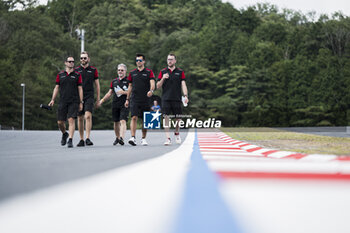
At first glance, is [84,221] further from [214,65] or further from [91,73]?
[214,65]

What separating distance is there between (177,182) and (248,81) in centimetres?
6256

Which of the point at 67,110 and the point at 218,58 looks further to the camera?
the point at 218,58

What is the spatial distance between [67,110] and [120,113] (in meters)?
1.44

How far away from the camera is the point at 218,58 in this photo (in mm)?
75938

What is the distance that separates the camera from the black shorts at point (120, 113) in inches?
440

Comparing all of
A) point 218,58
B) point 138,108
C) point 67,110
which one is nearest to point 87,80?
point 67,110

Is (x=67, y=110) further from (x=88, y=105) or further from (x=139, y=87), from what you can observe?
(x=139, y=87)

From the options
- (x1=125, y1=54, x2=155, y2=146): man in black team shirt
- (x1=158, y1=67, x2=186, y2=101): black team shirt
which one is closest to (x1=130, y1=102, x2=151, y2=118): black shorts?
(x1=125, y1=54, x2=155, y2=146): man in black team shirt

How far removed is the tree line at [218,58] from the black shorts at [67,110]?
4655 centimetres

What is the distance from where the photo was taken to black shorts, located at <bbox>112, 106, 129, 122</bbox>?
1117cm

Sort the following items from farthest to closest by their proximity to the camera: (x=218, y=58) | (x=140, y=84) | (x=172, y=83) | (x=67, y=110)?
(x=218, y=58)
(x=172, y=83)
(x=140, y=84)
(x=67, y=110)

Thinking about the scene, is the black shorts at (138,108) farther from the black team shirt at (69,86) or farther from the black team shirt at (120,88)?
the black team shirt at (69,86)

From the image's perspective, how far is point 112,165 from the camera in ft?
20.2

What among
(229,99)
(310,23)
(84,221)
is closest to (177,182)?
(84,221)
